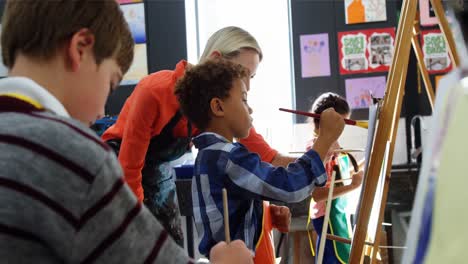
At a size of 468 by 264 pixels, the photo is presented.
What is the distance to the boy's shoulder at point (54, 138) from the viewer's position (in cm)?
51

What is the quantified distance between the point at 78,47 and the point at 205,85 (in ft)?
2.46

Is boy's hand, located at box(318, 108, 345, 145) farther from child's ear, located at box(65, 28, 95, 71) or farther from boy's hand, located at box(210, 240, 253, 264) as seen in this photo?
child's ear, located at box(65, 28, 95, 71)

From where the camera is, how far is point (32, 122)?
529mm

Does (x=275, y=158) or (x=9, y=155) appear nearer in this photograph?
(x=9, y=155)

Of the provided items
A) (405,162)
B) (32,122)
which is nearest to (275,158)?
(32,122)

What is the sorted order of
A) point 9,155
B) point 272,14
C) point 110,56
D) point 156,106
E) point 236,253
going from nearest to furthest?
point 9,155, point 110,56, point 236,253, point 156,106, point 272,14

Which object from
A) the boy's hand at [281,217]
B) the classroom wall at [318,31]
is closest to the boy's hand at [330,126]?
the boy's hand at [281,217]

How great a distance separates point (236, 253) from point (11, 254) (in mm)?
348

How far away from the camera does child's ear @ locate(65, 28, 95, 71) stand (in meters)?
0.60

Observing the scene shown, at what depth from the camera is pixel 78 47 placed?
600mm

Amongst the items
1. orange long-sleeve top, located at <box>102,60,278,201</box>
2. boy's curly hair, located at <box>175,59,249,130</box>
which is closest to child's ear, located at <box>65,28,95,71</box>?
boy's curly hair, located at <box>175,59,249,130</box>

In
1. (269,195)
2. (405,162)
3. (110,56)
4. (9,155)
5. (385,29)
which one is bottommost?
(405,162)

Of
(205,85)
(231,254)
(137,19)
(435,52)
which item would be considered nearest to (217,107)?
(205,85)

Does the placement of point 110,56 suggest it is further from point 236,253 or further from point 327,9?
point 327,9
